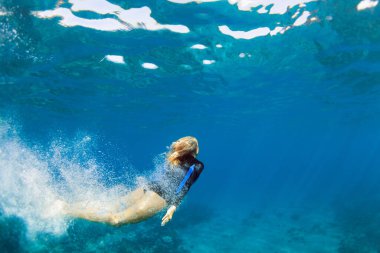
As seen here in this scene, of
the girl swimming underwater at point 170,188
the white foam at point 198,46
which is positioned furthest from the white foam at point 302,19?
the girl swimming underwater at point 170,188

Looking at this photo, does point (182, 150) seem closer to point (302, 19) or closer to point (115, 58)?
point (302, 19)

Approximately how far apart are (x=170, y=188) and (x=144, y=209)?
79 cm

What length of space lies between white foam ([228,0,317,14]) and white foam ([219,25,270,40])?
1865 mm

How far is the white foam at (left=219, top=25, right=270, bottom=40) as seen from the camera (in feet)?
49.0

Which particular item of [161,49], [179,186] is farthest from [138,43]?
[179,186]

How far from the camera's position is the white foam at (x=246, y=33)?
49.0ft

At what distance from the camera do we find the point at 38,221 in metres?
A: 10.0

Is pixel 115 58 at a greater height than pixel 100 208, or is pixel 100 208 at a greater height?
pixel 115 58

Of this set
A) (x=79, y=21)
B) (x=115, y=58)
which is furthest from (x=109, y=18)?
(x=115, y=58)

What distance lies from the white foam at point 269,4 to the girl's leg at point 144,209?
31.6ft

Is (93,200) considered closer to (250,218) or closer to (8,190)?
(8,190)

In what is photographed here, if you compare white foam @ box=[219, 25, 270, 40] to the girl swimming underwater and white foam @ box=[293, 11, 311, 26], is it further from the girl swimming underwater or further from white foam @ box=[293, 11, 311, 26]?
the girl swimming underwater

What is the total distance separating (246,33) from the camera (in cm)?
1559

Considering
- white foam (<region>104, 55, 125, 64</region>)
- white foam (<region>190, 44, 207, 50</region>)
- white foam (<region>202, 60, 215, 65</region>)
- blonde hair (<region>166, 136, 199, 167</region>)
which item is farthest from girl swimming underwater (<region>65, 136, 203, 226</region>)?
white foam (<region>202, 60, 215, 65</region>)
